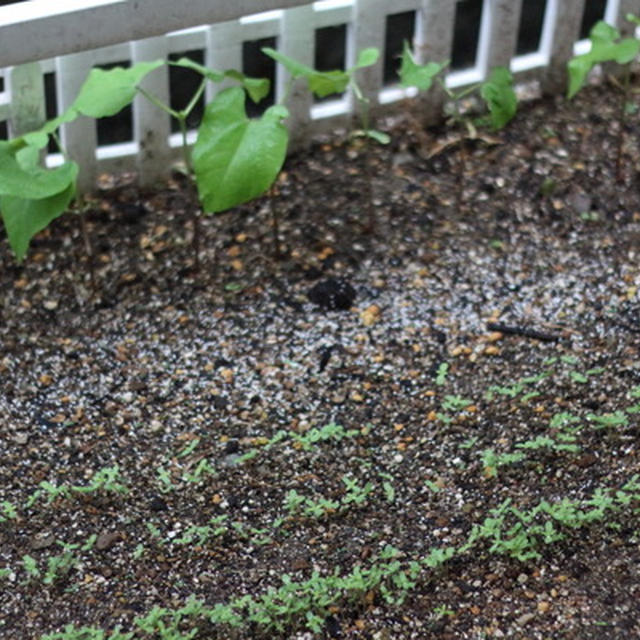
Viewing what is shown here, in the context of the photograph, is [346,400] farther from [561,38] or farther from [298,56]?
[561,38]

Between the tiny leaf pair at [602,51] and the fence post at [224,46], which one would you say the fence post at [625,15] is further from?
the fence post at [224,46]

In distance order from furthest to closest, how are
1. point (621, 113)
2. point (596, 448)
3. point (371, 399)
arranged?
point (621, 113) → point (371, 399) → point (596, 448)

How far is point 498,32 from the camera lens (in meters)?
4.46

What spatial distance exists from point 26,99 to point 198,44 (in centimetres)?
58

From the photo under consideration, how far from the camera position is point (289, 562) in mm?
2988

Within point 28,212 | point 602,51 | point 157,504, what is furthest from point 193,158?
point 602,51

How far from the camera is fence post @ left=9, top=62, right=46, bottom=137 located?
3.87 meters

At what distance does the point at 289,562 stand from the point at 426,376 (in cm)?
80

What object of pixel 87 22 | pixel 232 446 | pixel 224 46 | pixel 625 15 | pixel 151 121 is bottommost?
pixel 232 446

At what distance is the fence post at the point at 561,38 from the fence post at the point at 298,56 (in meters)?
0.89

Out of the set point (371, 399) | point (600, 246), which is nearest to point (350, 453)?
point (371, 399)

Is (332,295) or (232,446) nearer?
(232,446)

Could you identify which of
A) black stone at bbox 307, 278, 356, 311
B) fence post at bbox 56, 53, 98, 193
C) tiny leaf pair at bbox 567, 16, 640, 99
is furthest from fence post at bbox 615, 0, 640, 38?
fence post at bbox 56, 53, 98, 193

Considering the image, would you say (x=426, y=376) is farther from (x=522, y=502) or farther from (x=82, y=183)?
(x=82, y=183)
